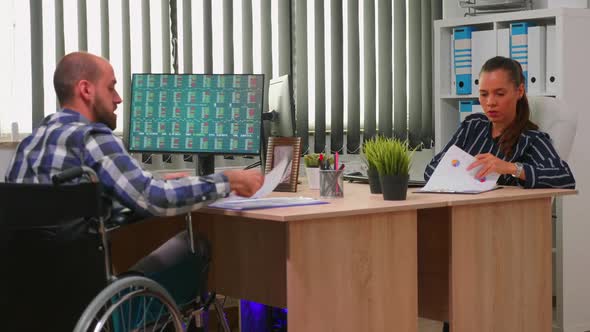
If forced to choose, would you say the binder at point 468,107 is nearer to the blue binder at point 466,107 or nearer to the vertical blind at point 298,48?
the blue binder at point 466,107

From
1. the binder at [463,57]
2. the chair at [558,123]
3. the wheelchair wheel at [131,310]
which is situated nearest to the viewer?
the wheelchair wheel at [131,310]

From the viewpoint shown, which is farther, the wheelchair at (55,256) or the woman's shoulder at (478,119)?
the woman's shoulder at (478,119)

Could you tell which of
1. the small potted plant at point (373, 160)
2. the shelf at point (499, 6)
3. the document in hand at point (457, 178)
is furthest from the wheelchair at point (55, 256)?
the shelf at point (499, 6)

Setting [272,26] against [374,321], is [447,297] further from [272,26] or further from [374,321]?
[272,26]

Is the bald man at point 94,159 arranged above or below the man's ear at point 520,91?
below

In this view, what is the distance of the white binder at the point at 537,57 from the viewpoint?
384cm

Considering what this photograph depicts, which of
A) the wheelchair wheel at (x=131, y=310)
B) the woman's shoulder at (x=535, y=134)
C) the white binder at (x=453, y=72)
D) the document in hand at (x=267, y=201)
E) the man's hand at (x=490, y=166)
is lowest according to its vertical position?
the wheelchair wheel at (x=131, y=310)

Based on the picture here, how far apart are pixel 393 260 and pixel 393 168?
277mm

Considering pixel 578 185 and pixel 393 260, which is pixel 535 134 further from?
pixel 578 185

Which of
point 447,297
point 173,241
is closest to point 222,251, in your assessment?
point 173,241

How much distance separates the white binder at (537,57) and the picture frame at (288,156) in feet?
4.87

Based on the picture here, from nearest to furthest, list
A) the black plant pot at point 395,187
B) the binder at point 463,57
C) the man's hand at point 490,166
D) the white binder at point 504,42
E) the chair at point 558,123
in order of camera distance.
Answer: the black plant pot at point 395,187, the man's hand at point 490,166, the chair at point 558,123, the white binder at point 504,42, the binder at point 463,57

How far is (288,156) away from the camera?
9.39 feet

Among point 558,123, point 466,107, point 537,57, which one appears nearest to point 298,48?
point 466,107
